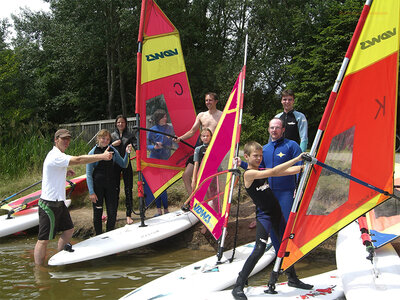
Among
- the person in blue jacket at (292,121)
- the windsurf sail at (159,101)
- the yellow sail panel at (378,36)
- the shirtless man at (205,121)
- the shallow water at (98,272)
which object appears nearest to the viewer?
the yellow sail panel at (378,36)

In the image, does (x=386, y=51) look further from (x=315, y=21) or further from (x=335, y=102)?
(x=315, y=21)

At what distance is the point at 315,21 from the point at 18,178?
1248 centimetres

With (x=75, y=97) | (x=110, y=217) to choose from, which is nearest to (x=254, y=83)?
(x=75, y=97)

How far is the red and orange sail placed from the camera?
4.78 m

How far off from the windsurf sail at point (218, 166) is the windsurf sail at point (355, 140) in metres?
1.59

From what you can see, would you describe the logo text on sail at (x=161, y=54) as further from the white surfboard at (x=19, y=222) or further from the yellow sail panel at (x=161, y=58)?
the white surfboard at (x=19, y=222)

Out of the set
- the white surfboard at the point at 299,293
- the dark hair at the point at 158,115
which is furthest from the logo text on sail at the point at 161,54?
the white surfboard at the point at 299,293

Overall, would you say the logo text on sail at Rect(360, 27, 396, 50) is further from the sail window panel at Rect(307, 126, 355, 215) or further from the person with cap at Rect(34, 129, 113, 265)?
the person with cap at Rect(34, 129, 113, 265)

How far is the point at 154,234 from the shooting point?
209 inches

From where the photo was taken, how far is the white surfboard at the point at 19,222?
624 cm

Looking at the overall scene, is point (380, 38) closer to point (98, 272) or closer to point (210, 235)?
point (210, 235)

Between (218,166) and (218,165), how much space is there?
1cm

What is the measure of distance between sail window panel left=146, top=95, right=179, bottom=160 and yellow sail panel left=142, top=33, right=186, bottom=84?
389 millimetres

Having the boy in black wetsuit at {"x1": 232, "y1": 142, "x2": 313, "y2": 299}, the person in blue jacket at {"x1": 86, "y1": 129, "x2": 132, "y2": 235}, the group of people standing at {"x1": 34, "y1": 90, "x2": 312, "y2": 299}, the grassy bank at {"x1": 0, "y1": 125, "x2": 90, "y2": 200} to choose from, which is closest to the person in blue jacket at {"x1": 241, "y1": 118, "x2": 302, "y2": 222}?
the group of people standing at {"x1": 34, "y1": 90, "x2": 312, "y2": 299}
